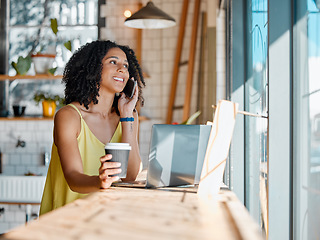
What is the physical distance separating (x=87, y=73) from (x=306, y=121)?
1346 mm

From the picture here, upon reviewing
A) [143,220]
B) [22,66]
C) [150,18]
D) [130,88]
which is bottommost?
[143,220]

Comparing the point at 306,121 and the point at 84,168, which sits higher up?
the point at 306,121

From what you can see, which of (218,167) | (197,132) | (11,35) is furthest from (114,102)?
(11,35)

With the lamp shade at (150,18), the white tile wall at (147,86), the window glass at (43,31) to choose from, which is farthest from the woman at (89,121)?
the window glass at (43,31)

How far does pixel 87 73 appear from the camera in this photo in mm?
2434

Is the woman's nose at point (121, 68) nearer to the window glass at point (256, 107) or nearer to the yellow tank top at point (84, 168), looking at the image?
the yellow tank top at point (84, 168)

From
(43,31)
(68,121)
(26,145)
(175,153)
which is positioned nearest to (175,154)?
(175,153)

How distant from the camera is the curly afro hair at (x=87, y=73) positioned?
2357 millimetres

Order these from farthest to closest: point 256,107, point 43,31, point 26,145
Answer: point 43,31
point 26,145
point 256,107

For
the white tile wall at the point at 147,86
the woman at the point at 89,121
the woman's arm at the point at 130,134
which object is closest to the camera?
the woman at the point at 89,121

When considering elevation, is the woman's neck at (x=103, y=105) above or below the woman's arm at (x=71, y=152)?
above

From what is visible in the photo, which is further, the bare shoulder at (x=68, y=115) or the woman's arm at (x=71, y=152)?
the bare shoulder at (x=68, y=115)

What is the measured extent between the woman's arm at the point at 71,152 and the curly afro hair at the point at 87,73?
0.60 feet

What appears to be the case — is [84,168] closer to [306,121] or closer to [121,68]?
[121,68]
